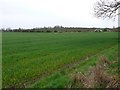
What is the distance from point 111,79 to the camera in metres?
11.1

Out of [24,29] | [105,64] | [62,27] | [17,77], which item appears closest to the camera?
[17,77]

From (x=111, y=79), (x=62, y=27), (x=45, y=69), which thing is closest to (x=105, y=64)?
(x=45, y=69)

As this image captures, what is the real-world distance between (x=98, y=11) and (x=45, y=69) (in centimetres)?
3007

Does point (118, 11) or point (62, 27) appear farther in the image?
point (62, 27)

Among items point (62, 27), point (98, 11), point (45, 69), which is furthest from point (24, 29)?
point (45, 69)

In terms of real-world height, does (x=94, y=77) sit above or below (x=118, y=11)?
below

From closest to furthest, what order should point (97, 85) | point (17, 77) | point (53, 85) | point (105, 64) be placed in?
point (97, 85) < point (53, 85) < point (17, 77) < point (105, 64)

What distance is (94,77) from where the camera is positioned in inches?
437

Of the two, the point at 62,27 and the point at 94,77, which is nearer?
the point at 94,77

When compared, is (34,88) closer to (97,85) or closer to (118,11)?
(97,85)

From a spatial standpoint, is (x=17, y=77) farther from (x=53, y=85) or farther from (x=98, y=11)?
(x=98, y=11)

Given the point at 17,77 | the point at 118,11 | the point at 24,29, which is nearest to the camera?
the point at 17,77

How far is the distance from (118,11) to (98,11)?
3076 mm

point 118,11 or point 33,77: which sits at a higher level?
point 118,11
